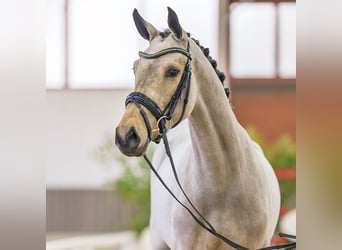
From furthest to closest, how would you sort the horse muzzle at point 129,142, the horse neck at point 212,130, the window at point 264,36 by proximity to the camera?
the window at point 264,36, the horse neck at point 212,130, the horse muzzle at point 129,142

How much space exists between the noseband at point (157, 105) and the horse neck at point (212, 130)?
0.17 ft

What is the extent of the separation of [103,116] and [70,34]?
45 cm

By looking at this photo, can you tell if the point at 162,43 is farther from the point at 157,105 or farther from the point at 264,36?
the point at 264,36

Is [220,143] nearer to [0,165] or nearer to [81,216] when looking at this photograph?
[0,165]

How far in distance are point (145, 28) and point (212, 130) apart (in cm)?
15

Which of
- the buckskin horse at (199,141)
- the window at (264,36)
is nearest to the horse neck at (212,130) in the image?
the buckskin horse at (199,141)

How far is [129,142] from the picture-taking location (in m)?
0.66

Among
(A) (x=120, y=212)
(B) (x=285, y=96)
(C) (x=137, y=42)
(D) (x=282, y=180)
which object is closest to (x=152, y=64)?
(D) (x=282, y=180)

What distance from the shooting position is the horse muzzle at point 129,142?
0.65 m

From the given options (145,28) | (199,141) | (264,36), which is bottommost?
(199,141)

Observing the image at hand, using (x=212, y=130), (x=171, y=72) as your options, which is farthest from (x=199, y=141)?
(x=171, y=72)

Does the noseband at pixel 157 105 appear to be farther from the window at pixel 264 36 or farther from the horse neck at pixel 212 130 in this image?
the window at pixel 264 36

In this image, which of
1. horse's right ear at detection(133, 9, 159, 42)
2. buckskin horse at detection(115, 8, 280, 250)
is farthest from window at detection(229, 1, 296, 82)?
horse's right ear at detection(133, 9, 159, 42)

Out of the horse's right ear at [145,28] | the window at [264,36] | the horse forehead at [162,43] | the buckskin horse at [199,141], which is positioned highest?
the window at [264,36]
